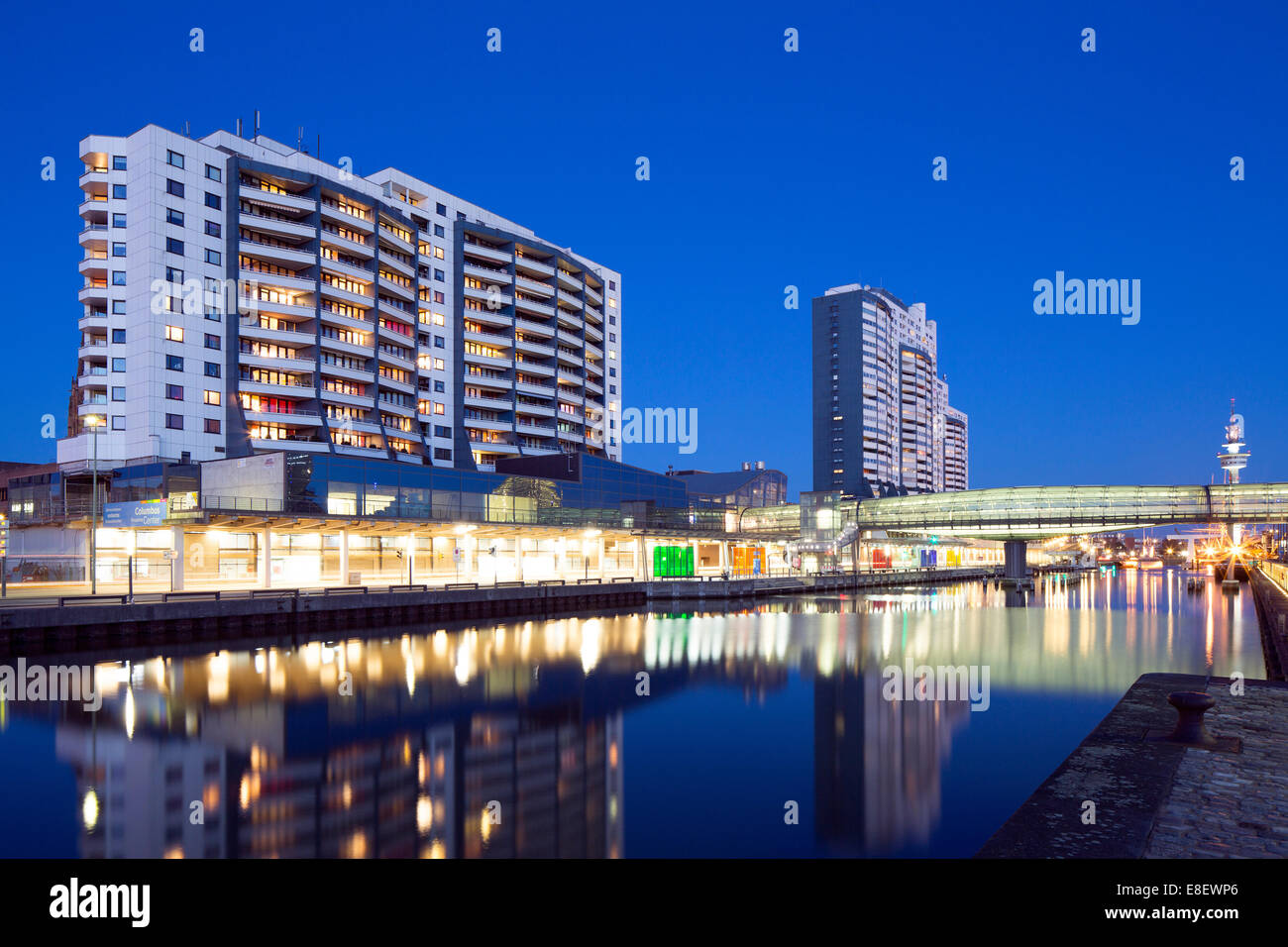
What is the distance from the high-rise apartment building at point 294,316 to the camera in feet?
252

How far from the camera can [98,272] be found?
7788 cm

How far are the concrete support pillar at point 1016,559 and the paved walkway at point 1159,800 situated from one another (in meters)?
96.7

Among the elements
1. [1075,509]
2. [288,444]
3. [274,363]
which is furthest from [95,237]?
[1075,509]

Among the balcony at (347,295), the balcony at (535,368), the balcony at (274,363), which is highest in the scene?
→ the balcony at (347,295)

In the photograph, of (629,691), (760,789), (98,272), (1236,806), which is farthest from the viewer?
(98,272)

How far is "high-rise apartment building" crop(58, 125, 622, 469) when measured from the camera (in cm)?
7681

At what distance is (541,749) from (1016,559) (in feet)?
331

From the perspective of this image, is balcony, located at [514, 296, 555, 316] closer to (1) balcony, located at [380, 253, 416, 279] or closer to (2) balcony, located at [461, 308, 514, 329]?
(2) balcony, located at [461, 308, 514, 329]

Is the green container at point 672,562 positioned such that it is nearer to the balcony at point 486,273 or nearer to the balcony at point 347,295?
the balcony at point 347,295

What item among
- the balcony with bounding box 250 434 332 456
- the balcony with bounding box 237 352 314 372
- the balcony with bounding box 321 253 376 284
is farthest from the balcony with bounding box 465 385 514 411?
the balcony with bounding box 250 434 332 456

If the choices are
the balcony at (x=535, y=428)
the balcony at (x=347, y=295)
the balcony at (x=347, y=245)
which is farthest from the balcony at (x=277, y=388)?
the balcony at (x=535, y=428)
